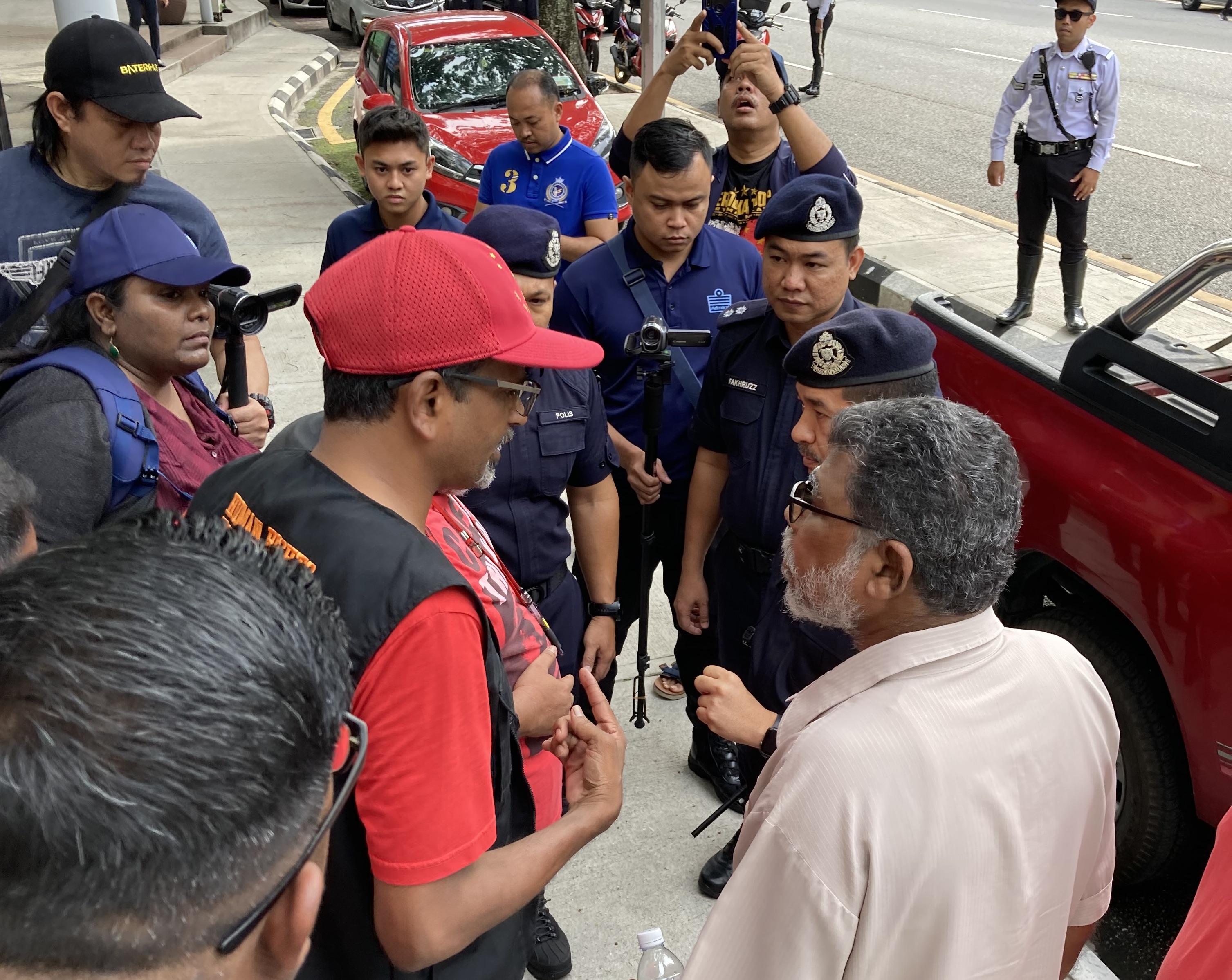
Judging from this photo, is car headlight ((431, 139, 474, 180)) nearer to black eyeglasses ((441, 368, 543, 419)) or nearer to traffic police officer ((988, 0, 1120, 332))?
traffic police officer ((988, 0, 1120, 332))

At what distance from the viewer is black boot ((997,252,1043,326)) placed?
24.2ft

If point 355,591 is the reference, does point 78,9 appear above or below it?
below

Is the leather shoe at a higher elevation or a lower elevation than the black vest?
lower

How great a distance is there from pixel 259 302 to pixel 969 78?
15.2m

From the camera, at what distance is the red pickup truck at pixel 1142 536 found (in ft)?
9.19

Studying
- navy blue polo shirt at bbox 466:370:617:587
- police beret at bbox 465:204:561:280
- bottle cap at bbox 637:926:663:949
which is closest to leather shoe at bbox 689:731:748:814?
navy blue polo shirt at bbox 466:370:617:587

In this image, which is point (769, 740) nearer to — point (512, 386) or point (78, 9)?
point (512, 386)

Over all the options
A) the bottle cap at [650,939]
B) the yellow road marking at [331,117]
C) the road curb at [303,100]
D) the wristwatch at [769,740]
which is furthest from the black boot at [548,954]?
the yellow road marking at [331,117]

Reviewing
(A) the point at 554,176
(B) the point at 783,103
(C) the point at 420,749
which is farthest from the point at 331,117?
(C) the point at 420,749

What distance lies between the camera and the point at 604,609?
10.8 feet

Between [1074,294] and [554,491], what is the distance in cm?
550

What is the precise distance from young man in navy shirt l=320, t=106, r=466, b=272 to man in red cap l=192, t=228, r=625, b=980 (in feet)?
8.93

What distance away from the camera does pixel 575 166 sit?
547 cm

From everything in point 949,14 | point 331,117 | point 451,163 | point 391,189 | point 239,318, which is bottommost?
point 331,117
